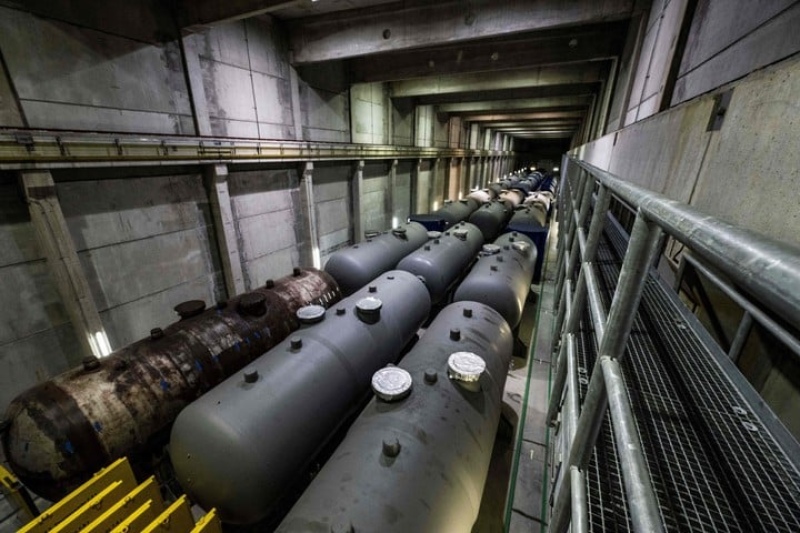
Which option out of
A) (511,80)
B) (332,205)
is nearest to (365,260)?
(332,205)

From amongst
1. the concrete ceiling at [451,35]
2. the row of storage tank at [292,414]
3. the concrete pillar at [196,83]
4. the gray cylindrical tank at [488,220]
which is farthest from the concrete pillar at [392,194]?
the row of storage tank at [292,414]

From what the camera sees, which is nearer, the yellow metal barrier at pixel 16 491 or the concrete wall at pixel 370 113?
the yellow metal barrier at pixel 16 491

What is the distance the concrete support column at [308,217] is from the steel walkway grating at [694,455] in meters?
8.15

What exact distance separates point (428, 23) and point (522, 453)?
791cm

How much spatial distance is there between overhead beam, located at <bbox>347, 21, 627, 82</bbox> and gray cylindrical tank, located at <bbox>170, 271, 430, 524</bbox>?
778 cm

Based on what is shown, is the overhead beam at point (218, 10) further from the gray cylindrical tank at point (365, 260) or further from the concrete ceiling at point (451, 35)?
the gray cylindrical tank at point (365, 260)

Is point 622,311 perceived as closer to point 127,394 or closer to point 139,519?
point 139,519

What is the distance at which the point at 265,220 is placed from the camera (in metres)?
8.10

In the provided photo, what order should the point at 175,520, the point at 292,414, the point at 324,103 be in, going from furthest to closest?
1. the point at 324,103
2. the point at 292,414
3. the point at 175,520

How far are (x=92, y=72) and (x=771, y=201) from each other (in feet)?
25.3

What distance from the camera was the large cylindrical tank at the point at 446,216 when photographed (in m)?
11.1

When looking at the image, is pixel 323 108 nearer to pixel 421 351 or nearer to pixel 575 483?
pixel 421 351

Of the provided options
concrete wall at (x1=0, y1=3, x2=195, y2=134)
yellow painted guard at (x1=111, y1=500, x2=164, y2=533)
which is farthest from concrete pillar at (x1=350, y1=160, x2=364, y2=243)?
yellow painted guard at (x1=111, y1=500, x2=164, y2=533)

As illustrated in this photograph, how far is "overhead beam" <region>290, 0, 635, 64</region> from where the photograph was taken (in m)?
5.88
